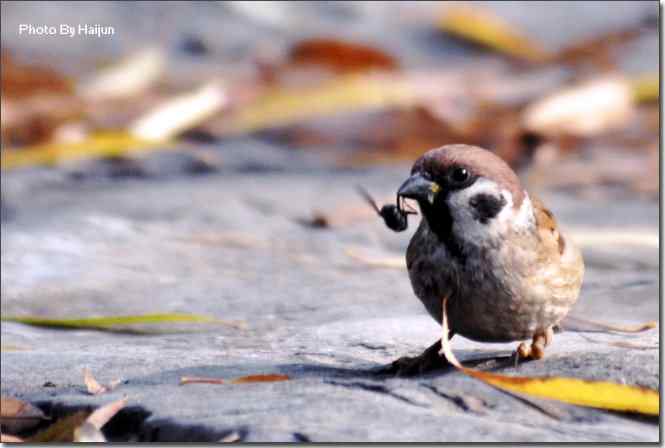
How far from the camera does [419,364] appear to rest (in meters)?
3.19

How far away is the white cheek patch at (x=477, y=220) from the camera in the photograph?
3.18m

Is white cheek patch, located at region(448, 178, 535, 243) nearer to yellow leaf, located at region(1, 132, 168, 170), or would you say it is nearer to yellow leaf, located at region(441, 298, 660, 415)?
yellow leaf, located at region(441, 298, 660, 415)

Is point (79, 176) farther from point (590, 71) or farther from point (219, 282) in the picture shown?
point (590, 71)

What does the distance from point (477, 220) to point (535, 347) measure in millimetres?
359

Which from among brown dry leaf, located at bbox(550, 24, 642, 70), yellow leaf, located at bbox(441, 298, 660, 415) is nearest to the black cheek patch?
yellow leaf, located at bbox(441, 298, 660, 415)

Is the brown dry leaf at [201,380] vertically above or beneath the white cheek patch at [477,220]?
beneath

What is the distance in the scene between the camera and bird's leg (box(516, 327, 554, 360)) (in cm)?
331

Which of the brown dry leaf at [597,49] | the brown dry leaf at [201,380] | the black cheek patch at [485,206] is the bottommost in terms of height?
the brown dry leaf at [201,380]

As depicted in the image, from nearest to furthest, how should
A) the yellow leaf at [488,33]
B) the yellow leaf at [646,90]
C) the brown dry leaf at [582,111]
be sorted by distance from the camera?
the brown dry leaf at [582,111] < the yellow leaf at [646,90] < the yellow leaf at [488,33]

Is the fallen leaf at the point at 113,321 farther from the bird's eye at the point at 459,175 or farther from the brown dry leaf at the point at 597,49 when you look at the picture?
the brown dry leaf at the point at 597,49

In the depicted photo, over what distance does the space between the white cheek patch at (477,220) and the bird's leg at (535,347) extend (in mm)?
276

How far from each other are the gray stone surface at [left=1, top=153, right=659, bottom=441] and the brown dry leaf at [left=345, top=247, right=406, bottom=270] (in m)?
0.05

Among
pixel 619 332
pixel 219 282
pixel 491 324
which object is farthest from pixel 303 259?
pixel 491 324

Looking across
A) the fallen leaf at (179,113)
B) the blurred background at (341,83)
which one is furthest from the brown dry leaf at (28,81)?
the fallen leaf at (179,113)
